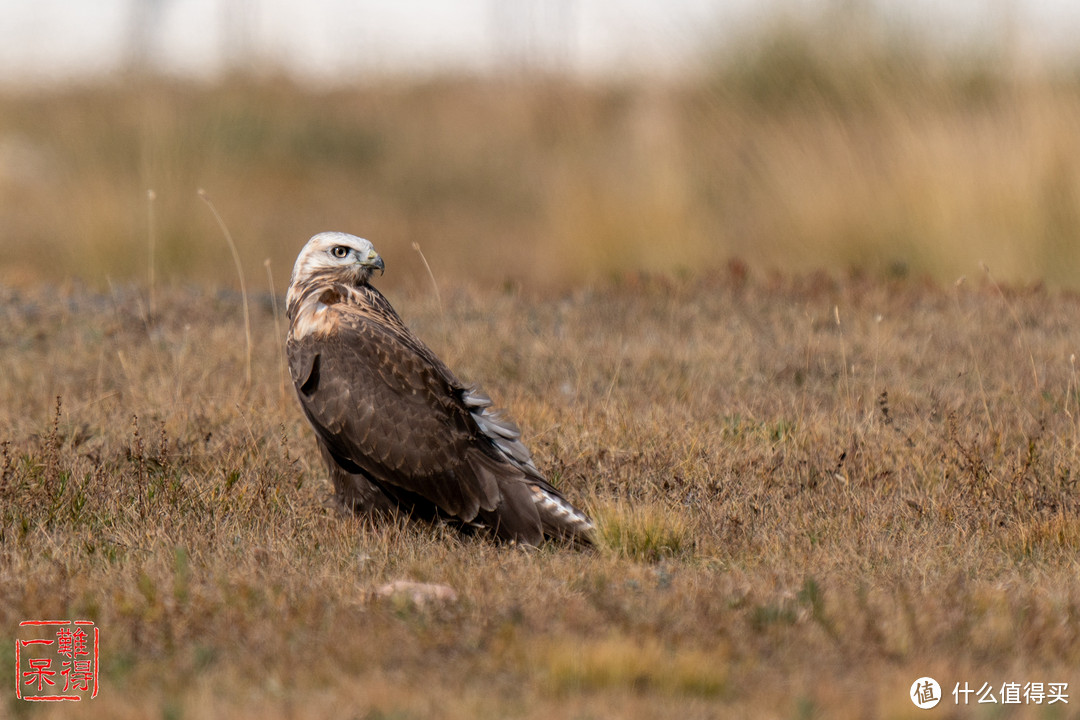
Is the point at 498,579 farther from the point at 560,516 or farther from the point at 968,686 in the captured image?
the point at 968,686

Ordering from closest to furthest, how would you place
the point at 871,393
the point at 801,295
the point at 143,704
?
1. the point at 143,704
2. the point at 871,393
3. the point at 801,295

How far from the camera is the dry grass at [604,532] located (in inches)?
149

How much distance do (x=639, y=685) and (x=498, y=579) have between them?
1.11 meters

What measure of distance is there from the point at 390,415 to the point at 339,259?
849mm

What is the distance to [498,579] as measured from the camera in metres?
4.75

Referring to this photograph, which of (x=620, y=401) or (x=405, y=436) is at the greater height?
(x=405, y=436)

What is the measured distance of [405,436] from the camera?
544 cm

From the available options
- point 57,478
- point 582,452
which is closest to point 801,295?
point 582,452
